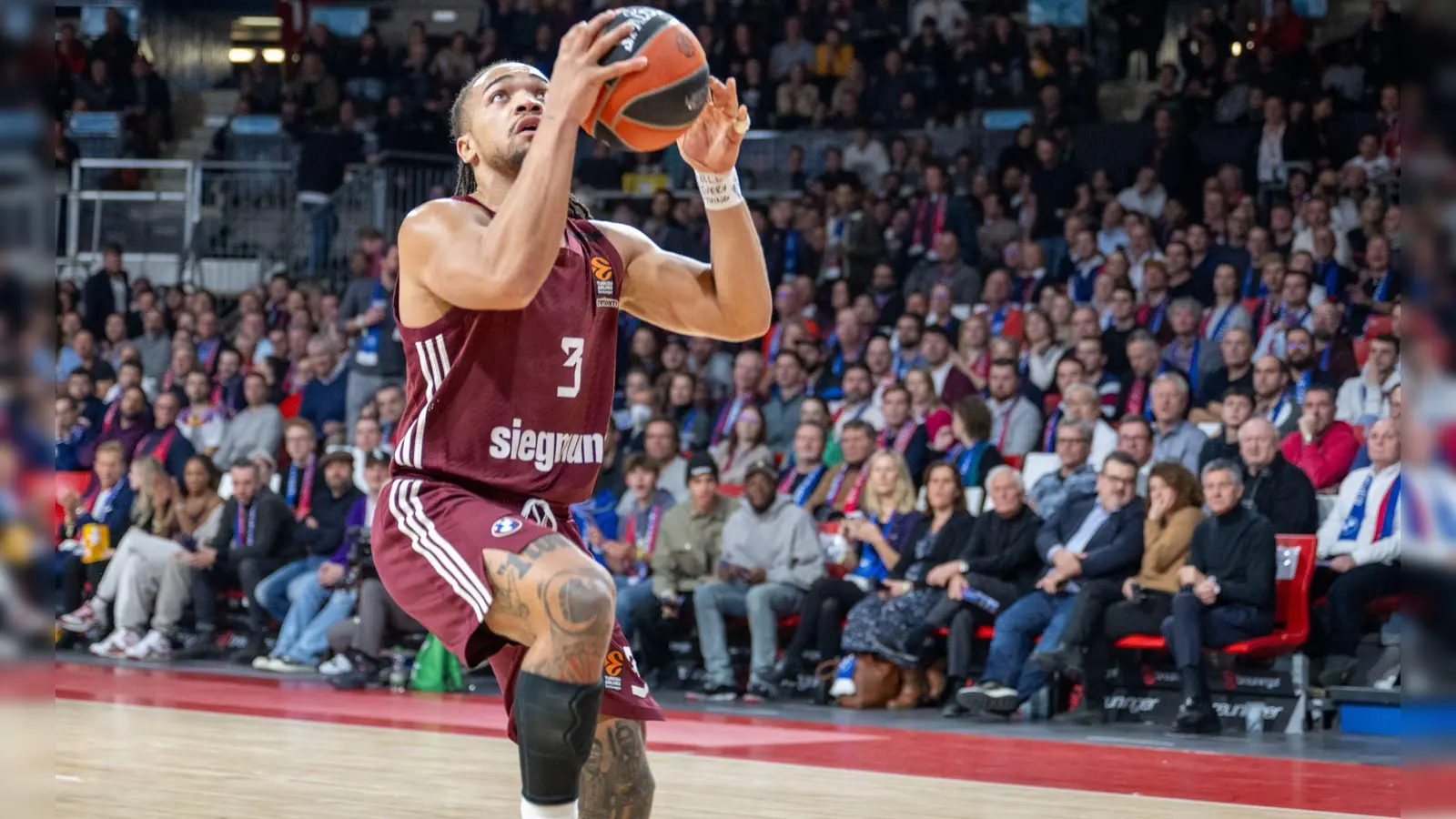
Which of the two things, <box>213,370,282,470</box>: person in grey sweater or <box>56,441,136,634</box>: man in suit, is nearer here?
<box>56,441,136,634</box>: man in suit

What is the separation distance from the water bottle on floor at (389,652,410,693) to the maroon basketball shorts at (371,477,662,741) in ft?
22.4

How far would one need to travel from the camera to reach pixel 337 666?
34.7 ft

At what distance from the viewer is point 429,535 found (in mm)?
3328

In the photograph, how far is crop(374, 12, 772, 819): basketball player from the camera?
313 cm

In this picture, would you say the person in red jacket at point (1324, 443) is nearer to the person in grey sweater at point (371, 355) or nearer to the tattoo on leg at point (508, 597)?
the tattoo on leg at point (508, 597)

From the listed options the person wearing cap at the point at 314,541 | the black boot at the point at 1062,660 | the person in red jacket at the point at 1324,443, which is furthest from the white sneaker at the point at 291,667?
the person in red jacket at the point at 1324,443

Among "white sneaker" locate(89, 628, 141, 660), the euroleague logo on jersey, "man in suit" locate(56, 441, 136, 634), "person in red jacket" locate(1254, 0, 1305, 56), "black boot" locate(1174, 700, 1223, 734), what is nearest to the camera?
the euroleague logo on jersey

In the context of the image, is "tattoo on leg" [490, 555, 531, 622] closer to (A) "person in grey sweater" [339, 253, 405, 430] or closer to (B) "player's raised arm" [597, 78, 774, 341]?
(B) "player's raised arm" [597, 78, 774, 341]

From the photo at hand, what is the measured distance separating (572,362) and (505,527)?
424mm

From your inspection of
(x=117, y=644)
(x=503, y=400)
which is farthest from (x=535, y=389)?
(x=117, y=644)

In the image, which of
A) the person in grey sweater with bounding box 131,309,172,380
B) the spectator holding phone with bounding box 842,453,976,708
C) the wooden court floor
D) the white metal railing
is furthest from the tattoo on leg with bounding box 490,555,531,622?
the white metal railing

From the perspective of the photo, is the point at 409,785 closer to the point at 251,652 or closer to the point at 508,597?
the point at 508,597

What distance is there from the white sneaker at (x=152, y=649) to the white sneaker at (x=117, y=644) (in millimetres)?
79

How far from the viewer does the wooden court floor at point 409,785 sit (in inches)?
220
